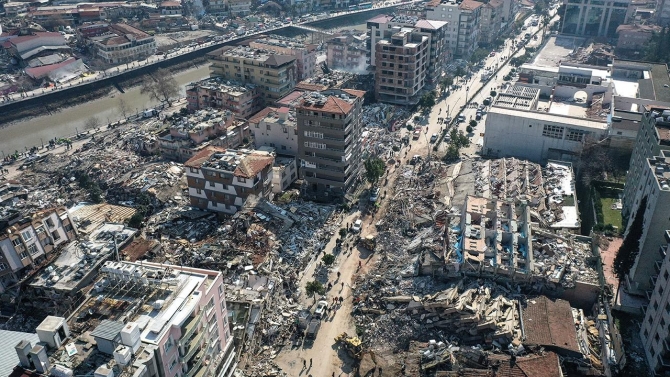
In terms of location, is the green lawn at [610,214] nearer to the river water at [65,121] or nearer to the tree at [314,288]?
the tree at [314,288]

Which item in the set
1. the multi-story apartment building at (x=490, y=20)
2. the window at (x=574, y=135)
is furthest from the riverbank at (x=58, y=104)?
the window at (x=574, y=135)

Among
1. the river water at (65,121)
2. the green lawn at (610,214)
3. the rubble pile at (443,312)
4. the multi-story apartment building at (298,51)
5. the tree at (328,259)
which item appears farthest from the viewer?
the multi-story apartment building at (298,51)

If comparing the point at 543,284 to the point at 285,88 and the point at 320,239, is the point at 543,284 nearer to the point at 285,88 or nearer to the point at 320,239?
the point at 320,239

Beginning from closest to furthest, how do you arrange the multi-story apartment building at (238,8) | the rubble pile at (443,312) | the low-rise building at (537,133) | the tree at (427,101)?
the rubble pile at (443,312)
the low-rise building at (537,133)
the tree at (427,101)
the multi-story apartment building at (238,8)

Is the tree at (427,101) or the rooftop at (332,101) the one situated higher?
the rooftop at (332,101)

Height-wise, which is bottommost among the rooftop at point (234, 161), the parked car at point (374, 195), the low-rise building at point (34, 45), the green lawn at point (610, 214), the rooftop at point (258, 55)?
the parked car at point (374, 195)

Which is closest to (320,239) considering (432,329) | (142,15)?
(432,329)

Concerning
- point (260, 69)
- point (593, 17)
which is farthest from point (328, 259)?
point (593, 17)
